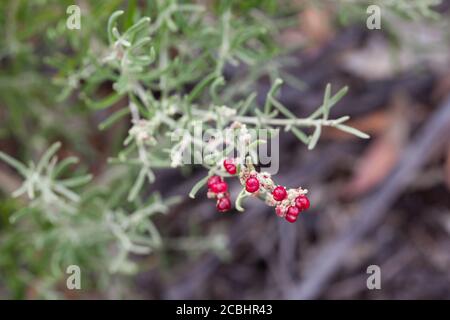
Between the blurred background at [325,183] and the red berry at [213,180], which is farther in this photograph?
the blurred background at [325,183]

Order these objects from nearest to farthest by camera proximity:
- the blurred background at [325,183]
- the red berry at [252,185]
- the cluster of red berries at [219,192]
Answer: 1. the red berry at [252,185]
2. the cluster of red berries at [219,192]
3. the blurred background at [325,183]

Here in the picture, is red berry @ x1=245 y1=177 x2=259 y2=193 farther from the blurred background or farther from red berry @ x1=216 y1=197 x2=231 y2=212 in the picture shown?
the blurred background

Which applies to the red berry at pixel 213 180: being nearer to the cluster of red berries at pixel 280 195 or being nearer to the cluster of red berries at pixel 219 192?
the cluster of red berries at pixel 219 192

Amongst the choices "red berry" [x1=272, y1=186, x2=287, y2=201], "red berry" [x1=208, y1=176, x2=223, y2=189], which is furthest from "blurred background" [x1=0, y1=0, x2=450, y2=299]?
"red berry" [x1=272, y1=186, x2=287, y2=201]

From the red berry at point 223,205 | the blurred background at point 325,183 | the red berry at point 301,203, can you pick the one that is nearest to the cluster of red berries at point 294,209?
the red berry at point 301,203

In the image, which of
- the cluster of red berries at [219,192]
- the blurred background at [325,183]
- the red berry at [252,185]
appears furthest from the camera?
the blurred background at [325,183]
